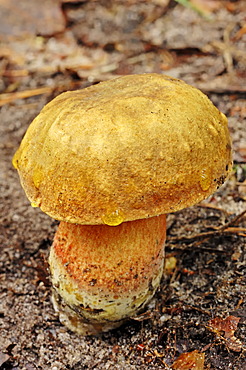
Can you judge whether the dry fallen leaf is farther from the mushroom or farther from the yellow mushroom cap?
the yellow mushroom cap

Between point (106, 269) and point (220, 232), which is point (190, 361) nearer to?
point (106, 269)

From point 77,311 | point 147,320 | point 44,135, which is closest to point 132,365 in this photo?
point 147,320

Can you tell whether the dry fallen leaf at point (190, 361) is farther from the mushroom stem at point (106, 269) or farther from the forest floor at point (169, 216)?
the mushroom stem at point (106, 269)

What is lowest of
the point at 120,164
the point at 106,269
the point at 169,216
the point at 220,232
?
the point at 169,216

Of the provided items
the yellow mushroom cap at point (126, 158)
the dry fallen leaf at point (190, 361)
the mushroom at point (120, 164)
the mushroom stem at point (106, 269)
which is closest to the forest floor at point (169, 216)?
the dry fallen leaf at point (190, 361)

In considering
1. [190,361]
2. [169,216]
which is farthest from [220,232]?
[190,361]

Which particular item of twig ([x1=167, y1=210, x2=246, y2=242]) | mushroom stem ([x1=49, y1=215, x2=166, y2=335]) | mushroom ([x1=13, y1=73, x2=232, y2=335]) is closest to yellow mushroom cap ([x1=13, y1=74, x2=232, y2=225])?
mushroom ([x1=13, y1=73, x2=232, y2=335])
